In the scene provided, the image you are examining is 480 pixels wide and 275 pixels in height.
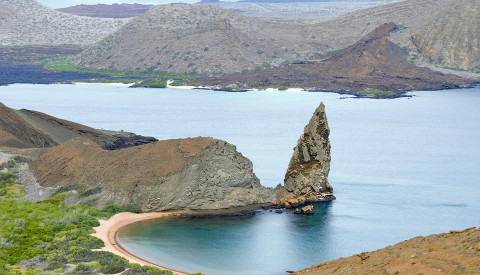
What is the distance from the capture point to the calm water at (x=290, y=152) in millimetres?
48719

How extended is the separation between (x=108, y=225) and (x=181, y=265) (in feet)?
28.1

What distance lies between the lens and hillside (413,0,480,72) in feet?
617

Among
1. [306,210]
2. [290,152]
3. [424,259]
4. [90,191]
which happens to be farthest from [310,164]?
[424,259]

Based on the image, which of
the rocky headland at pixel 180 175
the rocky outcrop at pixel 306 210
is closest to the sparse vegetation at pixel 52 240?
the rocky headland at pixel 180 175

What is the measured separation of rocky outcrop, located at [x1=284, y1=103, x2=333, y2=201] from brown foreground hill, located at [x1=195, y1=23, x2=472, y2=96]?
321ft

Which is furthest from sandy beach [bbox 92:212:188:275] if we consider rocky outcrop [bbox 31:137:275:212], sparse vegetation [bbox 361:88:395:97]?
sparse vegetation [bbox 361:88:395:97]

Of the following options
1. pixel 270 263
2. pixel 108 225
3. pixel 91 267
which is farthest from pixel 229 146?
pixel 91 267

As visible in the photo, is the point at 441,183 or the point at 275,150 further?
the point at 275,150

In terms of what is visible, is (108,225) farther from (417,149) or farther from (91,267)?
(417,149)

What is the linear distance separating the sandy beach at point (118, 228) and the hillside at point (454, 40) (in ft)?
469

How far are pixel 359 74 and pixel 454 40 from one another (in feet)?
93.3

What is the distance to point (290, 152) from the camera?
87625 mm

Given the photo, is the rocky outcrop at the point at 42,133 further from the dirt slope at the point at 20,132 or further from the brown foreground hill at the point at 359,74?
the brown foreground hill at the point at 359,74

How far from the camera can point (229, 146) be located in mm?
58875
